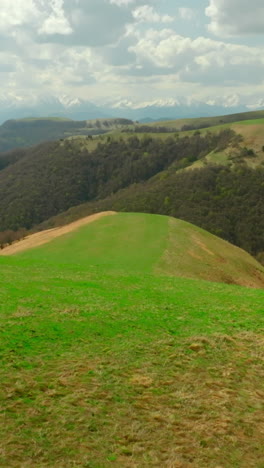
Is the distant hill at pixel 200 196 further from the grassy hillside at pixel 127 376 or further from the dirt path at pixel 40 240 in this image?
the grassy hillside at pixel 127 376

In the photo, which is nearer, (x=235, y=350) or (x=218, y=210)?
(x=235, y=350)

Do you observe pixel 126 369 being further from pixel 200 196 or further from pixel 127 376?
pixel 200 196

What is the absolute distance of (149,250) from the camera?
3322 cm

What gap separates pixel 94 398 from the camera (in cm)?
923

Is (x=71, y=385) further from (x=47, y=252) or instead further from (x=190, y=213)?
(x=190, y=213)

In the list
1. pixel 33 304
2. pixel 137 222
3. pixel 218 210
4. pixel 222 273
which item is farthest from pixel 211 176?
pixel 33 304

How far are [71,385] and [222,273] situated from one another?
24685 mm

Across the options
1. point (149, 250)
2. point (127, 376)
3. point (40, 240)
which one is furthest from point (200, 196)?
point (127, 376)

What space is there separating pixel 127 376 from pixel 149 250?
75.5ft

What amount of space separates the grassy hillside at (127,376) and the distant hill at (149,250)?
10.1 meters

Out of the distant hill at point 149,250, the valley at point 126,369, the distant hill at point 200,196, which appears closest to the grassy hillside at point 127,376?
the valley at point 126,369

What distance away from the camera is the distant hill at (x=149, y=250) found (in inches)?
1191

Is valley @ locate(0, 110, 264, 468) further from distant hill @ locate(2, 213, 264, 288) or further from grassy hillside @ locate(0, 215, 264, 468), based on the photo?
distant hill @ locate(2, 213, 264, 288)

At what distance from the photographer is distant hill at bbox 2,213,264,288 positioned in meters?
30.2
